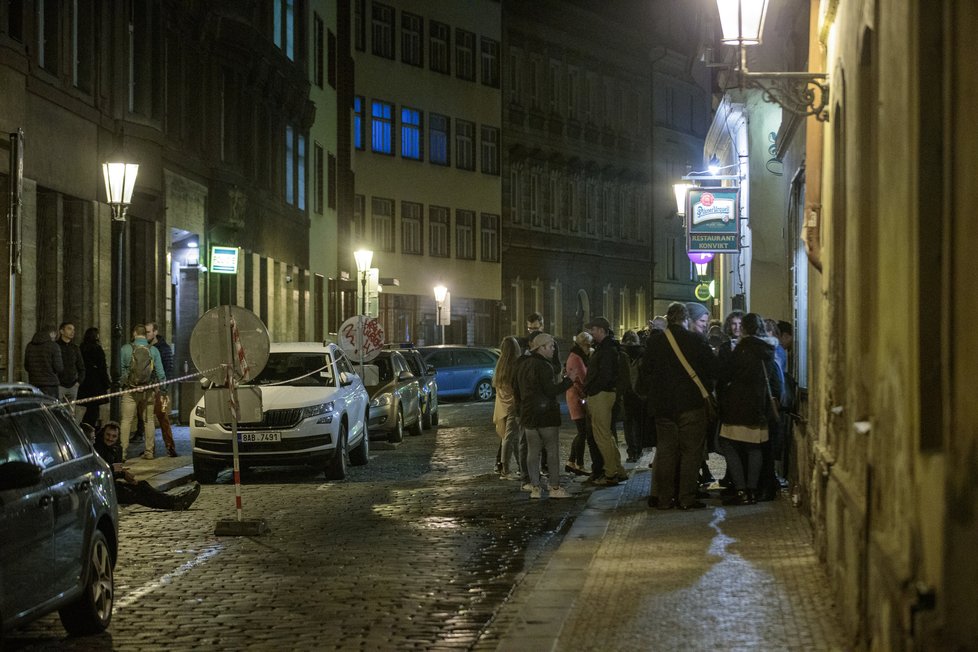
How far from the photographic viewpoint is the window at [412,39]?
54.8 metres

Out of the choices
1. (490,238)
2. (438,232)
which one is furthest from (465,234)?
(490,238)

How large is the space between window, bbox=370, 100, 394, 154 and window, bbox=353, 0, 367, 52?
2.07 meters

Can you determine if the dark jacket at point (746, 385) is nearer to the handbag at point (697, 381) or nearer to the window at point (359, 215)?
the handbag at point (697, 381)

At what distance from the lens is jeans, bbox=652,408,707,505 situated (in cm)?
1413

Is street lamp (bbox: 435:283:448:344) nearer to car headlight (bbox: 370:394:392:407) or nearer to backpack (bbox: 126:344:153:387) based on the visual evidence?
car headlight (bbox: 370:394:392:407)

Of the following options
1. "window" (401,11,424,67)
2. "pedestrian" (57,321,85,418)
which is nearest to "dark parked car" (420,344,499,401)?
"window" (401,11,424,67)

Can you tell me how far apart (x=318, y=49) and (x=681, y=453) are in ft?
107

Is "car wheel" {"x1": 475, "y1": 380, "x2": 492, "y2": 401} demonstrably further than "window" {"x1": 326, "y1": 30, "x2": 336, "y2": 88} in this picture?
No

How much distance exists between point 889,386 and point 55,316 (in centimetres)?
1947

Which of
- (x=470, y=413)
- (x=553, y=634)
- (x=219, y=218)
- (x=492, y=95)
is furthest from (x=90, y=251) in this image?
(x=492, y=95)

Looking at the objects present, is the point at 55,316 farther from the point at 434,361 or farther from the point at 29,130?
the point at 434,361

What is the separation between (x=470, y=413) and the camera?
33969 millimetres

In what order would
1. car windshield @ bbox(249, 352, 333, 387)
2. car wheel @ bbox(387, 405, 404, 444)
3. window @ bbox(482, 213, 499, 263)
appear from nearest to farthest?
car windshield @ bbox(249, 352, 333, 387)
car wheel @ bbox(387, 405, 404, 444)
window @ bbox(482, 213, 499, 263)

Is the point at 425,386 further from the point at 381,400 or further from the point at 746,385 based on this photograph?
→ the point at 746,385
